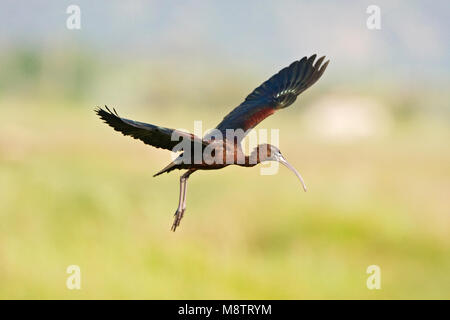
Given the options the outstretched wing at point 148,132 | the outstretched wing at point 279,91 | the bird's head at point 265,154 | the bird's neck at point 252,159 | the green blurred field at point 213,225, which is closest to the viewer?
the outstretched wing at point 148,132

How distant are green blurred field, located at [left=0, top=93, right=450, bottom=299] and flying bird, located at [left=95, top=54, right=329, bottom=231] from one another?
44.1 feet

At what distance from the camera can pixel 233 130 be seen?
14.3 metres

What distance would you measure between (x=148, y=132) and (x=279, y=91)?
3.79 m

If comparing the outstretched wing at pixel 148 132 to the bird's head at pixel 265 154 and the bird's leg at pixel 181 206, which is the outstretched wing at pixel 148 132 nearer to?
the bird's leg at pixel 181 206

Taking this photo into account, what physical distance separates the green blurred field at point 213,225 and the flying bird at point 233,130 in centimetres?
1345

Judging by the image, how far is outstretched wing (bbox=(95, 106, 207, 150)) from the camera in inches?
468

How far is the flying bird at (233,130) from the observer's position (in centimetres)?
1264

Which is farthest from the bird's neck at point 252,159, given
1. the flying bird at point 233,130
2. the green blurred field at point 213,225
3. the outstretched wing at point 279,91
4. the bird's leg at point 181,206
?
the green blurred field at point 213,225

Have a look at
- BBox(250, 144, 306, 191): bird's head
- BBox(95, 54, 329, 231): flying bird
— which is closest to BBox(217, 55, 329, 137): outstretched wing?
BBox(95, 54, 329, 231): flying bird
